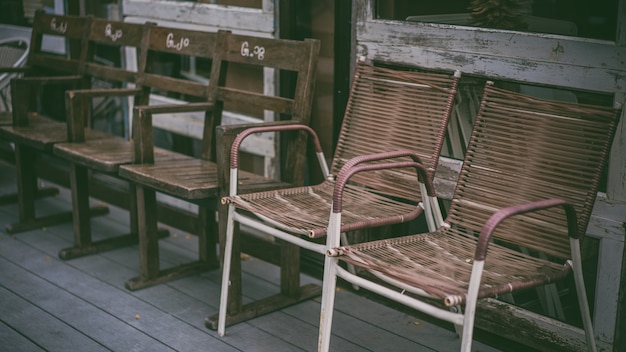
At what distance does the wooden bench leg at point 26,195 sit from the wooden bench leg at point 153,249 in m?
1.06

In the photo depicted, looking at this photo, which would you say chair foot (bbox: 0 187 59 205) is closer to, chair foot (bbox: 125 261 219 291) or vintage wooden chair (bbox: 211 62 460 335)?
chair foot (bbox: 125 261 219 291)

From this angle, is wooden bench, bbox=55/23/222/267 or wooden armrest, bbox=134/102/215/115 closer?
wooden armrest, bbox=134/102/215/115

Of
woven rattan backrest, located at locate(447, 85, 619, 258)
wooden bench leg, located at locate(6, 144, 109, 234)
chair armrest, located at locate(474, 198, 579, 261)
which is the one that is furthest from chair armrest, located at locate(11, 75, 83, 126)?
chair armrest, located at locate(474, 198, 579, 261)

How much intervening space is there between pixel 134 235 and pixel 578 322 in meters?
2.35

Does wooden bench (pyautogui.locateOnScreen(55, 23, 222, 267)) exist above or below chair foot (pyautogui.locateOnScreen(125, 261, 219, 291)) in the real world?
above

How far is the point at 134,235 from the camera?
13.8 ft

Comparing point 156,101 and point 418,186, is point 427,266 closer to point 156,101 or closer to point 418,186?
point 418,186

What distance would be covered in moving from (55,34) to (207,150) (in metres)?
1.46

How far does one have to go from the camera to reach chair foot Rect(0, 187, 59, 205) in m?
4.86

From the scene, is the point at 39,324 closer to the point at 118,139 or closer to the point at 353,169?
the point at 118,139

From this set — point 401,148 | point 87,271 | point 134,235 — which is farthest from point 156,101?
point 401,148

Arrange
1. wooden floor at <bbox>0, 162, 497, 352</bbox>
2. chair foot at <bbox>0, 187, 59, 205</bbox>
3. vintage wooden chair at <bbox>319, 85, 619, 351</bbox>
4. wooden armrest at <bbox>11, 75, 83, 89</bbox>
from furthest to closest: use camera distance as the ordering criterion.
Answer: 1. chair foot at <bbox>0, 187, 59, 205</bbox>
2. wooden armrest at <bbox>11, 75, 83, 89</bbox>
3. wooden floor at <bbox>0, 162, 497, 352</bbox>
4. vintage wooden chair at <bbox>319, 85, 619, 351</bbox>

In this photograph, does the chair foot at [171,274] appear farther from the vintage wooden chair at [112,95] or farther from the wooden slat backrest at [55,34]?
the wooden slat backrest at [55,34]

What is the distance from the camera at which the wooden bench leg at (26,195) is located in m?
4.26
